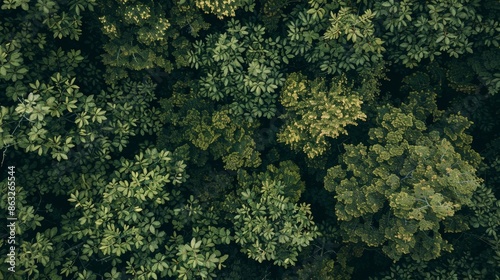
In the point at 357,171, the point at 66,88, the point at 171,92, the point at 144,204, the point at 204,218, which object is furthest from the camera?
the point at 171,92

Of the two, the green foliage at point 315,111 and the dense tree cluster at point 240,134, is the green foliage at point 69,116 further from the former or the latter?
the green foliage at point 315,111

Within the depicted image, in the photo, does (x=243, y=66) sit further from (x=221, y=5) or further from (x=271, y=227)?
(x=271, y=227)

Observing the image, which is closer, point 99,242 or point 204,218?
point 99,242

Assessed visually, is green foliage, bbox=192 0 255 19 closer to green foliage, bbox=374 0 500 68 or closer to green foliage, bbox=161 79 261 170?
green foliage, bbox=161 79 261 170

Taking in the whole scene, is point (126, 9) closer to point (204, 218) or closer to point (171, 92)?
point (171, 92)

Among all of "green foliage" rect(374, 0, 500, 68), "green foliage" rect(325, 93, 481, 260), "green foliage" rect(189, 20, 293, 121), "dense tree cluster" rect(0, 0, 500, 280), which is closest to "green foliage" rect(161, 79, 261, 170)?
"dense tree cluster" rect(0, 0, 500, 280)

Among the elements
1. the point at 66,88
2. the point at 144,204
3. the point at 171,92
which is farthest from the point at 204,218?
the point at 66,88

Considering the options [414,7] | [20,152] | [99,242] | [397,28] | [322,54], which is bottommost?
[99,242]
